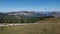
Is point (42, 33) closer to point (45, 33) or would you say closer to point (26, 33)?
point (45, 33)

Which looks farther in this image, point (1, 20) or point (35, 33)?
point (1, 20)

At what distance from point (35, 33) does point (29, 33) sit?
685mm

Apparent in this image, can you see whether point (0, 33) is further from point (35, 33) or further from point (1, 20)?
point (1, 20)

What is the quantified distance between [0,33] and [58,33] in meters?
6.90

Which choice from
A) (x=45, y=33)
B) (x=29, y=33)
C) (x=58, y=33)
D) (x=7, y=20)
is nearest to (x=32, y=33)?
(x=29, y=33)

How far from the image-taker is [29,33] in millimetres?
16719

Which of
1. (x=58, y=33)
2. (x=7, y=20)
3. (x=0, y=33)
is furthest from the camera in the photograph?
(x=7, y=20)

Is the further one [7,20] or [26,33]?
[7,20]

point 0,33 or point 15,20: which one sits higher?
point 0,33

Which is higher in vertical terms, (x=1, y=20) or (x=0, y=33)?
(x=0, y=33)

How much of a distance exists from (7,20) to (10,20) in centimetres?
86

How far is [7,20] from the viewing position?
32.8 metres

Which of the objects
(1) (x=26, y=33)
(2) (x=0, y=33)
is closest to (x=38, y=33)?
(1) (x=26, y=33)

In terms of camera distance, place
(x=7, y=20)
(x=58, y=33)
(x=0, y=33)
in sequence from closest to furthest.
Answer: (x=0, y=33)
(x=58, y=33)
(x=7, y=20)
